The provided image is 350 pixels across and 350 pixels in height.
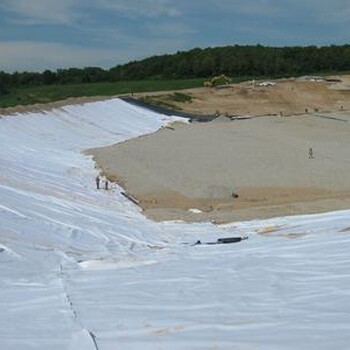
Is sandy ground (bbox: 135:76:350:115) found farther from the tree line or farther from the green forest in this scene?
the tree line

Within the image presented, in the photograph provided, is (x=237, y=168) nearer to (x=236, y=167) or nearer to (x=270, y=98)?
(x=236, y=167)

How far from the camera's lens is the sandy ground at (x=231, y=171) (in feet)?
52.6

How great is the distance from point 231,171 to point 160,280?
15.5 meters

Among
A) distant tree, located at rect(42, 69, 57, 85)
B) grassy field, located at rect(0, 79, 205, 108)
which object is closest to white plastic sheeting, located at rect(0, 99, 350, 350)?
grassy field, located at rect(0, 79, 205, 108)

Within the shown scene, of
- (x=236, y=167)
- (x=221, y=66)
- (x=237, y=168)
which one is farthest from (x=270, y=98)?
(x=237, y=168)

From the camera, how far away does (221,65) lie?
83.8m

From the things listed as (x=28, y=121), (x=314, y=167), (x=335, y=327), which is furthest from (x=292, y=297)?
(x=28, y=121)

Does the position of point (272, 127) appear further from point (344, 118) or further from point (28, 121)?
point (28, 121)

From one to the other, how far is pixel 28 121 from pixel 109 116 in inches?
333

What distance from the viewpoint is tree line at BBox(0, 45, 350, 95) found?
80938 millimetres

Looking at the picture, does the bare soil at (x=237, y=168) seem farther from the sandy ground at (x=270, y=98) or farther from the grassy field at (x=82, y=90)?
the grassy field at (x=82, y=90)

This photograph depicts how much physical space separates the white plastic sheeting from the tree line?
6706cm

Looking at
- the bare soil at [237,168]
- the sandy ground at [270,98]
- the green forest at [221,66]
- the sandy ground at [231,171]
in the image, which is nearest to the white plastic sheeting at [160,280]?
the bare soil at [237,168]

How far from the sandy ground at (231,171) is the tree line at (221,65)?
4695 centimetres
